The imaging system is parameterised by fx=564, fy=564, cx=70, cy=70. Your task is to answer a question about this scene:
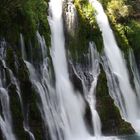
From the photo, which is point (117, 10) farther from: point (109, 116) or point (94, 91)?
point (109, 116)

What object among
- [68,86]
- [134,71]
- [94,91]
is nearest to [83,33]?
[94,91]

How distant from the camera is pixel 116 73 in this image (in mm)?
32562

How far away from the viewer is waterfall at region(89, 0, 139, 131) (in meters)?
31.4

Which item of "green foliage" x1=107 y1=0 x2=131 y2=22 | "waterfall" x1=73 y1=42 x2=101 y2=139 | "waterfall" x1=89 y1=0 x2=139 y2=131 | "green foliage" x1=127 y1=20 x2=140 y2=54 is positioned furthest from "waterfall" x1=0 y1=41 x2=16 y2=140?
"green foliage" x1=127 y1=20 x2=140 y2=54

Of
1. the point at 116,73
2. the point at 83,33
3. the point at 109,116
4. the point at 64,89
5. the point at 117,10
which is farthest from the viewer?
the point at 117,10

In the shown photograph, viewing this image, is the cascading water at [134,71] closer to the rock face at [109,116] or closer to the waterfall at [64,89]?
the rock face at [109,116]

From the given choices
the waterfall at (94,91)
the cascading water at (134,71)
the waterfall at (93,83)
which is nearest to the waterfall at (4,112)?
the waterfall at (93,83)

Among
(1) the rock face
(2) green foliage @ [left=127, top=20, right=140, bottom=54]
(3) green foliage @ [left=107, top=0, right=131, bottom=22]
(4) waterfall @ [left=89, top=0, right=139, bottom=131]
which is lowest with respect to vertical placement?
(1) the rock face

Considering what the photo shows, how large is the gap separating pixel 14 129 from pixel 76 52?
344 inches

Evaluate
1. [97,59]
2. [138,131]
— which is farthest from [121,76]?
[138,131]

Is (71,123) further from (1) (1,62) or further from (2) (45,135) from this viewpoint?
(1) (1,62)

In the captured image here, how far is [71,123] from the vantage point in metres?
27.5

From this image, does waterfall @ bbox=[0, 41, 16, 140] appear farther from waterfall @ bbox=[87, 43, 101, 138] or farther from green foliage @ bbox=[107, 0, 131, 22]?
green foliage @ bbox=[107, 0, 131, 22]

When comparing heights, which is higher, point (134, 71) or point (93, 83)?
point (134, 71)
